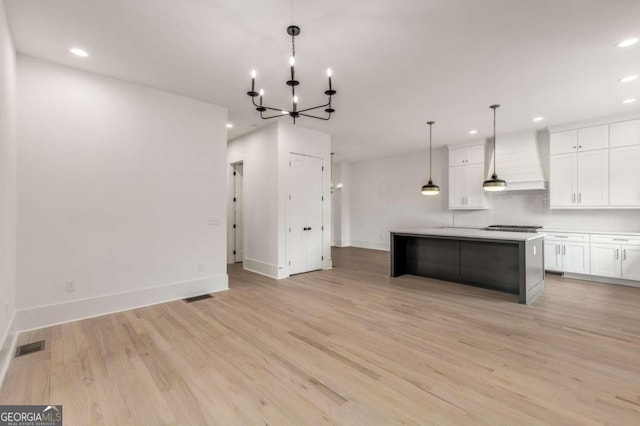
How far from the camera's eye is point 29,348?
276cm

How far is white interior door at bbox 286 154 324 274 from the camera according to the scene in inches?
225

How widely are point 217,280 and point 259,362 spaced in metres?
2.47

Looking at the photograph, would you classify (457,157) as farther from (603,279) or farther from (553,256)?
(603,279)

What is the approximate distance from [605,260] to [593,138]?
7.48ft

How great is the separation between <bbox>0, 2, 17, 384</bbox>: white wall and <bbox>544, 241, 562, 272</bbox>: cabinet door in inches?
315

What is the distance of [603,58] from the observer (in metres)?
3.25

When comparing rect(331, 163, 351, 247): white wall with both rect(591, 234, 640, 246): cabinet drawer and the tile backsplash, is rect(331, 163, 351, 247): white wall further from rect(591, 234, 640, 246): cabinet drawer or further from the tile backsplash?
rect(591, 234, 640, 246): cabinet drawer

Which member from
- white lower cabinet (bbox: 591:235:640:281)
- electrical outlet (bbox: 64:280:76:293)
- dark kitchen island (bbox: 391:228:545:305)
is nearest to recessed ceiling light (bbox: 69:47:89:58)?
electrical outlet (bbox: 64:280:76:293)

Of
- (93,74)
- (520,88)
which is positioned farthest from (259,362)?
(520,88)

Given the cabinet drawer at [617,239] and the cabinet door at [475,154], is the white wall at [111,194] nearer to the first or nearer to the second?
the cabinet door at [475,154]

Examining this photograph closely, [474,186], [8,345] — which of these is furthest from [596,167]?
[8,345]

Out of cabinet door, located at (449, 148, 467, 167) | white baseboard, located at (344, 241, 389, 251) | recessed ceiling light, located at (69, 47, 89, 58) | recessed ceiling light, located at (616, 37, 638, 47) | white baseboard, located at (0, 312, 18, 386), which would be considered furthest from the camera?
white baseboard, located at (344, 241, 389, 251)

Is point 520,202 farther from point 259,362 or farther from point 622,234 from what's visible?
point 259,362

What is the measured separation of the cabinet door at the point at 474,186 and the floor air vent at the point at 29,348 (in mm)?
7909
